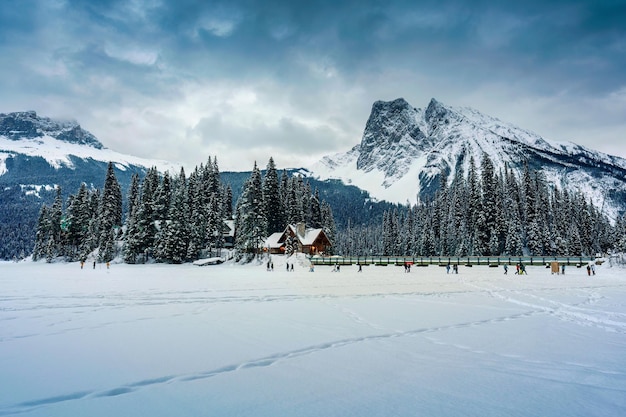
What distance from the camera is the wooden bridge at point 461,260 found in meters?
52.2

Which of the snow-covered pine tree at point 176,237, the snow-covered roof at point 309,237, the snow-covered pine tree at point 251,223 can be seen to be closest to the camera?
the snow-covered pine tree at point 176,237

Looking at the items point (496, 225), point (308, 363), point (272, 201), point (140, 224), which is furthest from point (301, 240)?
point (308, 363)

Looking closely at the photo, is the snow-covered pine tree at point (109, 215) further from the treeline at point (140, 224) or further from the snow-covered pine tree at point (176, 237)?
the snow-covered pine tree at point (176, 237)

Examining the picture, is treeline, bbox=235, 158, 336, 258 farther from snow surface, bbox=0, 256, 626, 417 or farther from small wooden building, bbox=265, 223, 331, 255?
snow surface, bbox=0, 256, 626, 417

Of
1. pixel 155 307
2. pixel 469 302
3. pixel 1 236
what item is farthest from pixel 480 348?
pixel 1 236

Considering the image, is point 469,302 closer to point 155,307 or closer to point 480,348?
point 480,348

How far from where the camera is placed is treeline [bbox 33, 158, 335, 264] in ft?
203

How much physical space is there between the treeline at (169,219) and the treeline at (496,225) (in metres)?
27.9

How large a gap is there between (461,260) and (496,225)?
638 inches

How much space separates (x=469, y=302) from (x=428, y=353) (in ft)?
36.3

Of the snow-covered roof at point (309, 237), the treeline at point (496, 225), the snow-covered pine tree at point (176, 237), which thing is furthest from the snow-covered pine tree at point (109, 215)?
the treeline at point (496, 225)

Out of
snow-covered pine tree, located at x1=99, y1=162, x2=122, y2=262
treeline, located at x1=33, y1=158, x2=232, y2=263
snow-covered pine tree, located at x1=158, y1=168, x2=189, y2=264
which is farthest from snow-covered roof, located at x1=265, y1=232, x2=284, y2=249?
snow-covered pine tree, located at x1=99, y1=162, x2=122, y2=262

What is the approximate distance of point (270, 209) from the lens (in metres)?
74.1

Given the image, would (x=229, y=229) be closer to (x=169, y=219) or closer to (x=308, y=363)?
(x=169, y=219)
